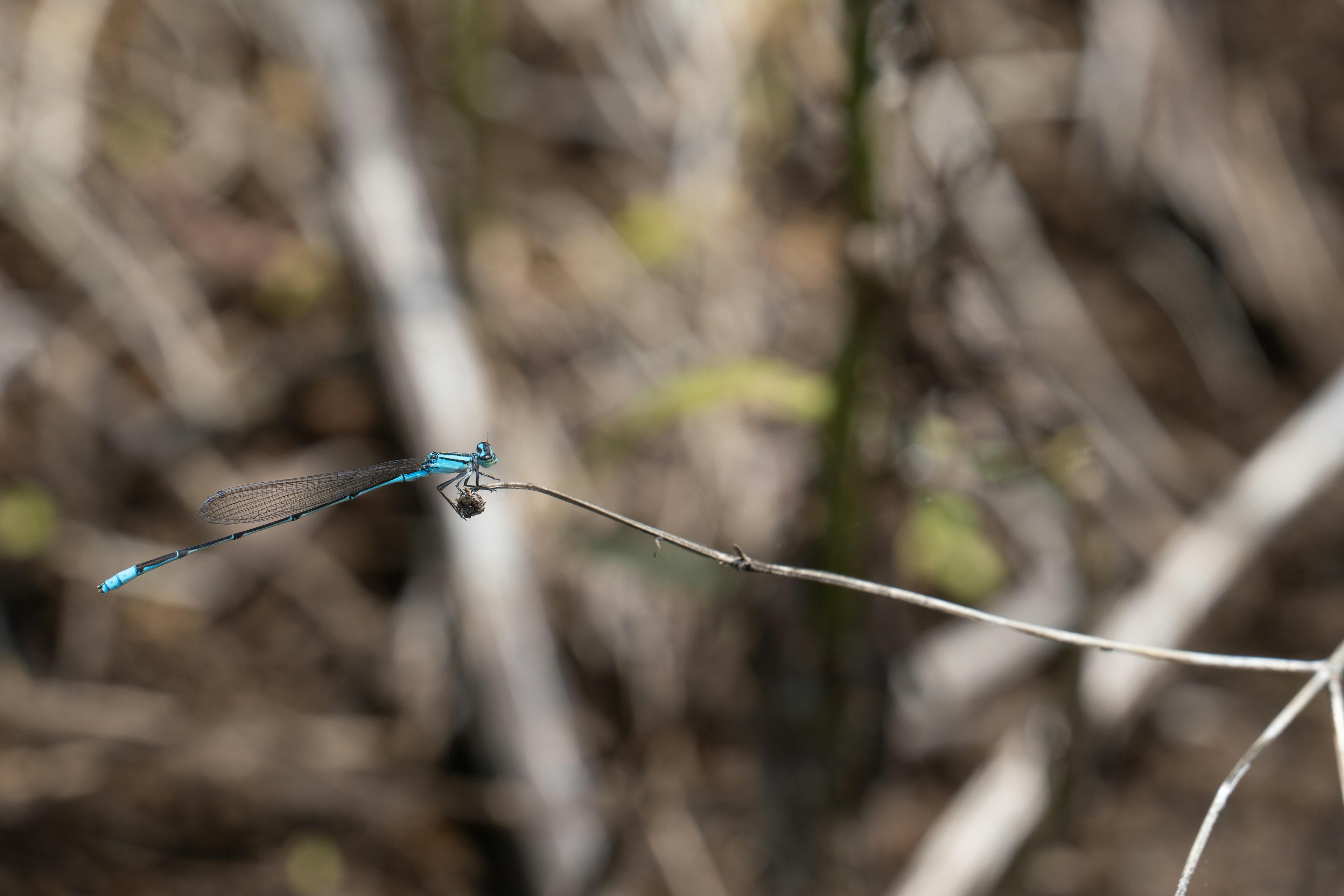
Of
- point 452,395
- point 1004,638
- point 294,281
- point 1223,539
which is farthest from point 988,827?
point 294,281

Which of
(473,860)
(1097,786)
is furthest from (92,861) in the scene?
(1097,786)

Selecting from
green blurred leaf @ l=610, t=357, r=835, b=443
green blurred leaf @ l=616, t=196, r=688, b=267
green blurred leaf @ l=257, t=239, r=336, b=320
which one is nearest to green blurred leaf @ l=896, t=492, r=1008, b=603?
green blurred leaf @ l=610, t=357, r=835, b=443

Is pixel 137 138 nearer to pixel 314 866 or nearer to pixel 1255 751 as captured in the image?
pixel 314 866

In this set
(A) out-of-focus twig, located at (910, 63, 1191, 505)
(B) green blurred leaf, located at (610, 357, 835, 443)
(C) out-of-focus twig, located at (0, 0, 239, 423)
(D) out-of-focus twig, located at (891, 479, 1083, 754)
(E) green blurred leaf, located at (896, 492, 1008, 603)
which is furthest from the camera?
(C) out-of-focus twig, located at (0, 0, 239, 423)

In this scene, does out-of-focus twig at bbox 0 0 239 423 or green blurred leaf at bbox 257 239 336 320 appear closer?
out-of-focus twig at bbox 0 0 239 423

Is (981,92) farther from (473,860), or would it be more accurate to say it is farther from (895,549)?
(473,860)

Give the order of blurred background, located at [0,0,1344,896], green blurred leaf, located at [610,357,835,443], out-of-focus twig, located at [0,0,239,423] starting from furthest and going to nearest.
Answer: out-of-focus twig, located at [0,0,239,423] → blurred background, located at [0,0,1344,896] → green blurred leaf, located at [610,357,835,443]

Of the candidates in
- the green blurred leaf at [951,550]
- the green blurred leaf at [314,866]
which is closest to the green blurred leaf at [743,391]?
the green blurred leaf at [951,550]

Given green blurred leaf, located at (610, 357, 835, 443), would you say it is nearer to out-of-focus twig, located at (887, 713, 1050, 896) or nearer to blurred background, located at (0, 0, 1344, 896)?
blurred background, located at (0, 0, 1344, 896)
